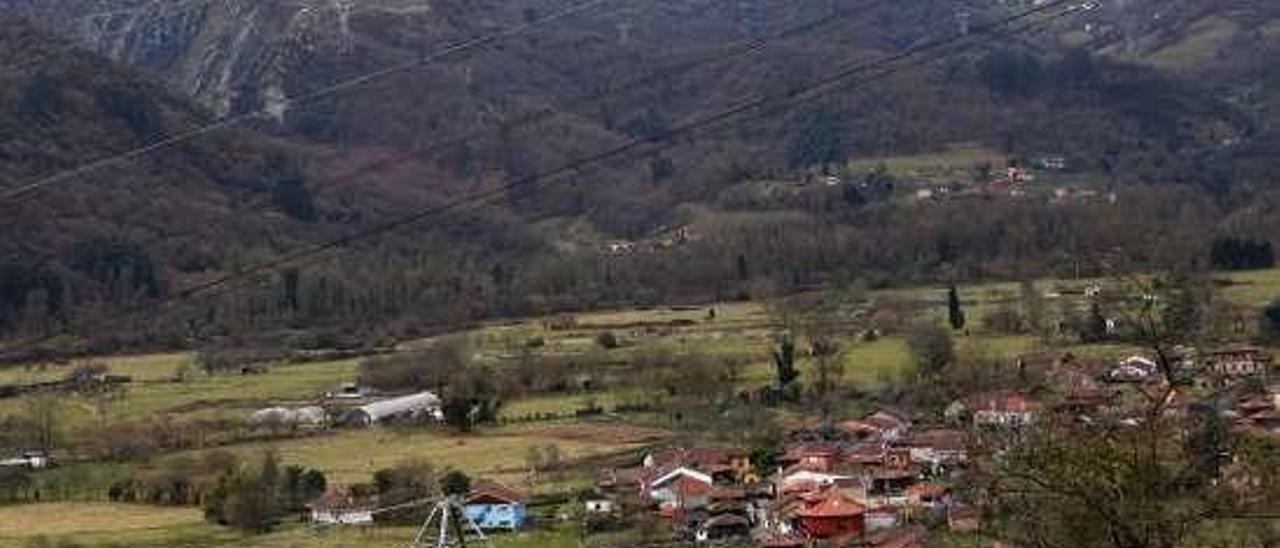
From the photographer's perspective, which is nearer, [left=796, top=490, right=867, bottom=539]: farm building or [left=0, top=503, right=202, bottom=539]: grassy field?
[left=796, top=490, right=867, bottom=539]: farm building

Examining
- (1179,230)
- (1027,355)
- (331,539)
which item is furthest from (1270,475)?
(1179,230)

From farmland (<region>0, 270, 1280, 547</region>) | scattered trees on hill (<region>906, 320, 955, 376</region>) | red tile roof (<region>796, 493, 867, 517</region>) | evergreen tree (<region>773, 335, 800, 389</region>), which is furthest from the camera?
evergreen tree (<region>773, 335, 800, 389</region>)

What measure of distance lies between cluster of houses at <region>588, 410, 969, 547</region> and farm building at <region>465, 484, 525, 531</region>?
61.4 inches

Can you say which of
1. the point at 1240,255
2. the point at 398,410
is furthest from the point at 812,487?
the point at 1240,255

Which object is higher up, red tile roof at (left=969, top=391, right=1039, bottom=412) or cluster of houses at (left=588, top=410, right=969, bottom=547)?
red tile roof at (left=969, top=391, right=1039, bottom=412)

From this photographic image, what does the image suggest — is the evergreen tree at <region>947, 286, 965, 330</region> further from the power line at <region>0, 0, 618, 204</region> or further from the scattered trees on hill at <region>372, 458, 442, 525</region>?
the scattered trees on hill at <region>372, 458, 442, 525</region>

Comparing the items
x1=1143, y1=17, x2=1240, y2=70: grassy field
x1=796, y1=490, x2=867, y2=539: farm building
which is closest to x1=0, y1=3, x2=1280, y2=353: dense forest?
x1=1143, y1=17, x2=1240, y2=70: grassy field

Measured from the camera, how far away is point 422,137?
108688 mm

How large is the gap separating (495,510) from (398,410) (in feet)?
49.4

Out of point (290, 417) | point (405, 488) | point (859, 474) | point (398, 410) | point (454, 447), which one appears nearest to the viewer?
point (859, 474)

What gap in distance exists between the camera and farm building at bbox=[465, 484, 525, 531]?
32.0m

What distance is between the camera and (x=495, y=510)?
106ft

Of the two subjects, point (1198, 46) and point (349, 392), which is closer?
point (349, 392)

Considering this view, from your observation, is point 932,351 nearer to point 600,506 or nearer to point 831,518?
point 600,506
